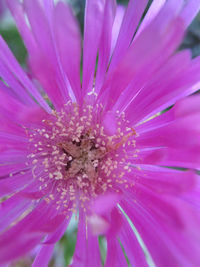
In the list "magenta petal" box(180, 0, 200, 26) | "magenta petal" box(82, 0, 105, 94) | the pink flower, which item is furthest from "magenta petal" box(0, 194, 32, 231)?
"magenta petal" box(180, 0, 200, 26)

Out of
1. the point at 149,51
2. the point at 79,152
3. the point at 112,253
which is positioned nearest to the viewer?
the point at 149,51

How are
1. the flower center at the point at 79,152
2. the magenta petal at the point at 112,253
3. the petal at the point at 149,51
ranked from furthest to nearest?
the flower center at the point at 79,152 < the magenta petal at the point at 112,253 < the petal at the point at 149,51

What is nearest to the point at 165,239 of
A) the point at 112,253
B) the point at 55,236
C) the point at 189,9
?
the point at 112,253

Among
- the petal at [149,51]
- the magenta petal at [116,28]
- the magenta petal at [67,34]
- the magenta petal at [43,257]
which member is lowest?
the magenta petal at [43,257]

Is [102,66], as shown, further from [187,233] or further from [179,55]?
[187,233]

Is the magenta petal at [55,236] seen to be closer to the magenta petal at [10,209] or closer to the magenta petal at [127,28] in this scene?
the magenta petal at [10,209]

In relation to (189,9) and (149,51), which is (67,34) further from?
(189,9)

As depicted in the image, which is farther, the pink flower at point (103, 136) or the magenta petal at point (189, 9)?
the magenta petal at point (189, 9)

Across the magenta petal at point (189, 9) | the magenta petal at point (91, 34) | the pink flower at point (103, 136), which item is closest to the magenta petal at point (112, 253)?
the pink flower at point (103, 136)

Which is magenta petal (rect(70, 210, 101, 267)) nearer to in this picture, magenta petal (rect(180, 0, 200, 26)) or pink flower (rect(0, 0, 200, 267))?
pink flower (rect(0, 0, 200, 267))
